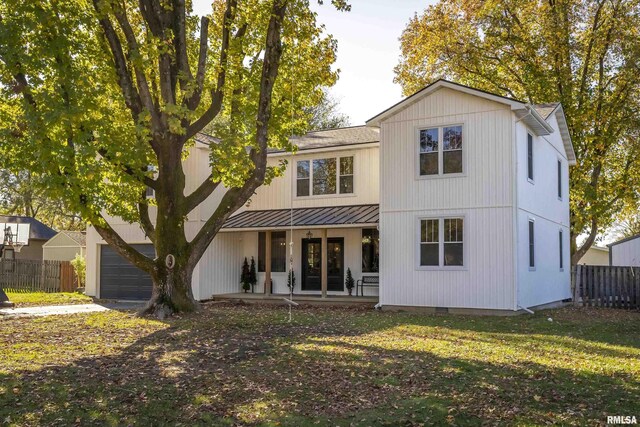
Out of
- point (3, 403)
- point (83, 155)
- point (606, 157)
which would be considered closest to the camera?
point (3, 403)

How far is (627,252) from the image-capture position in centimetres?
3144

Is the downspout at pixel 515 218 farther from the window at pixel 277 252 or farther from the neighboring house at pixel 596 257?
the neighboring house at pixel 596 257

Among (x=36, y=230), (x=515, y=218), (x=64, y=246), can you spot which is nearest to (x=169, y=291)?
(x=515, y=218)

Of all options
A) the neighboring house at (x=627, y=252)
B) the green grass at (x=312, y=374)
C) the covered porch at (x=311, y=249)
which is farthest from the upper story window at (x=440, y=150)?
the neighboring house at (x=627, y=252)

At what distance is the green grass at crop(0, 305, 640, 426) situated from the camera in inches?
265

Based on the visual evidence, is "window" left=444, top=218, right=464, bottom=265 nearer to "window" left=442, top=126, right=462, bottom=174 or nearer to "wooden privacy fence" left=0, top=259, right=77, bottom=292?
"window" left=442, top=126, right=462, bottom=174

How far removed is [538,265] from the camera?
18.8 m

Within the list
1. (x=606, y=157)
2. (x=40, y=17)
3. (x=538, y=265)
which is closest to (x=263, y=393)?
(x=40, y=17)

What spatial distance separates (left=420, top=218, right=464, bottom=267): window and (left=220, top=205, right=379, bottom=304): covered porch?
2.19 metres

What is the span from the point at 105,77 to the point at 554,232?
14.8 metres

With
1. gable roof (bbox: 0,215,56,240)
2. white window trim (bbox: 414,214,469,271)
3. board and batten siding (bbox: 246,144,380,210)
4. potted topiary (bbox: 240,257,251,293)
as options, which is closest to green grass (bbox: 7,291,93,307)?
potted topiary (bbox: 240,257,251,293)

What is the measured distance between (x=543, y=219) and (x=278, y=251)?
30.4 ft

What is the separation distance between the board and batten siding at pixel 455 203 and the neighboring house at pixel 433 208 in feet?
0.09

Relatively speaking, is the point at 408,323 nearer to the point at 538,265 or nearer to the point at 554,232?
the point at 538,265
